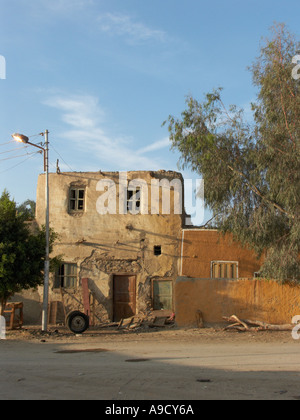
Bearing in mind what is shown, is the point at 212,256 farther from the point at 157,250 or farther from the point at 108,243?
the point at 108,243

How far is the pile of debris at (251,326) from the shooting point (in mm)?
16938

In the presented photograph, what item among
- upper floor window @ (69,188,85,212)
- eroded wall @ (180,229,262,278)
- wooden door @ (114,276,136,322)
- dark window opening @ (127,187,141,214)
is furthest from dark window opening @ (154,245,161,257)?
upper floor window @ (69,188,85,212)

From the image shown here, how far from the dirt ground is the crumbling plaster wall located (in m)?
5.60

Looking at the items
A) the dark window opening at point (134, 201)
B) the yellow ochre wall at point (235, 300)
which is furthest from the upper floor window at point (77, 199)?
the yellow ochre wall at point (235, 300)

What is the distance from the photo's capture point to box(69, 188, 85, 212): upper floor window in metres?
23.0

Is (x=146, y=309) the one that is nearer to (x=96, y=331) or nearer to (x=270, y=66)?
(x=96, y=331)

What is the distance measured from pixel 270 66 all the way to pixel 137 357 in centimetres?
1144

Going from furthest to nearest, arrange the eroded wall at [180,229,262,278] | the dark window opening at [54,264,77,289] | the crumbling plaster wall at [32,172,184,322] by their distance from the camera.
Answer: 1. the dark window opening at [54,264,77,289]
2. the crumbling plaster wall at [32,172,184,322]
3. the eroded wall at [180,229,262,278]

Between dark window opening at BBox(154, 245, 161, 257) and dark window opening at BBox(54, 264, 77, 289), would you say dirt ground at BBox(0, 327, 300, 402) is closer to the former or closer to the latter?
dark window opening at BBox(54, 264, 77, 289)

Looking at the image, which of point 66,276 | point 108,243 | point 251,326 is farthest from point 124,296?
A: point 251,326

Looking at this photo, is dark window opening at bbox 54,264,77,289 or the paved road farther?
dark window opening at bbox 54,264,77,289

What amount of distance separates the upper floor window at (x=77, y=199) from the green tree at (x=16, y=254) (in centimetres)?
469

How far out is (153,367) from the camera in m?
9.45

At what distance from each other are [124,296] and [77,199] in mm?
5359
